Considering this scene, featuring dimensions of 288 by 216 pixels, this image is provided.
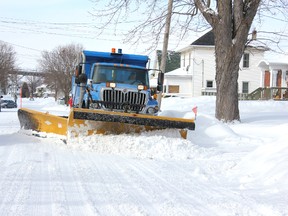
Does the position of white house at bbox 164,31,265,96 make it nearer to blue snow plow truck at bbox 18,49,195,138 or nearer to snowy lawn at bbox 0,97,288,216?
blue snow plow truck at bbox 18,49,195,138

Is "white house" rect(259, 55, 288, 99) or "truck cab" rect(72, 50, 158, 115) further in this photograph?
"white house" rect(259, 55, 288, 99)

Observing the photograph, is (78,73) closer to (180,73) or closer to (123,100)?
(123,100)

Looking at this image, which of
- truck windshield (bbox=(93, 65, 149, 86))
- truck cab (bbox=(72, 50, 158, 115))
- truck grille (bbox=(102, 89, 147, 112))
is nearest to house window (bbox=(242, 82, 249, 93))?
truck cab (bbox=(72, 50, 158, 115))

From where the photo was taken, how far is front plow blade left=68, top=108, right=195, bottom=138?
27.7ft

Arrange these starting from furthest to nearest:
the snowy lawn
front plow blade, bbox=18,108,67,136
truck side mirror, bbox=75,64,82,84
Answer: truck side mirror, bbox=75,64,82,84, front plow blade, bbox=18,108,67,136, the snowy lawn

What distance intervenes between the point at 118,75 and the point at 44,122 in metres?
2.21

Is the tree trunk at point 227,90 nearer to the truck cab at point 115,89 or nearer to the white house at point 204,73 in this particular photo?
the truck cab at point 115,89

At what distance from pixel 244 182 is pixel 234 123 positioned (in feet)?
30.2

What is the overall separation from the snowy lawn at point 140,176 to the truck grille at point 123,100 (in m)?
1.21

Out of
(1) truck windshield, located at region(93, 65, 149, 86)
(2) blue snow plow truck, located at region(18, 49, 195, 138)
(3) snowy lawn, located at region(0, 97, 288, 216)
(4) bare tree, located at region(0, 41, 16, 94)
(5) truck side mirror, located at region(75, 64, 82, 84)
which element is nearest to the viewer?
(3) snowy lawn, located at region(0, 97, 288, 216)

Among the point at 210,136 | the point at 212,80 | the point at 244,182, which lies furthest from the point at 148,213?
the point at 212,80

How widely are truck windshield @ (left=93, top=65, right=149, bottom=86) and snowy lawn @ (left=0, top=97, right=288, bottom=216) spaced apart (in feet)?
6.24

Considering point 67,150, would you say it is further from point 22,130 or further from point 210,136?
point 210,136

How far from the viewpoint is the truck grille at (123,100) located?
9.66m
